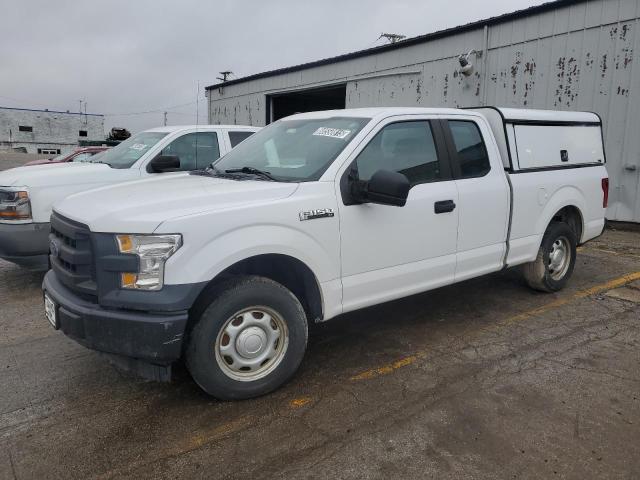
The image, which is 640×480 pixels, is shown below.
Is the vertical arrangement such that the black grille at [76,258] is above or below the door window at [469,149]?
below

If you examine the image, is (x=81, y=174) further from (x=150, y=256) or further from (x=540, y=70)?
(x=540, y=70)

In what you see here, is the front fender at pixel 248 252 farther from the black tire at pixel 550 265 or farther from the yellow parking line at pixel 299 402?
the black tire at pixel 550 265

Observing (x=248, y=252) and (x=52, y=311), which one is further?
(x=52, y=311)

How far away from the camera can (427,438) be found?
2.91 metres

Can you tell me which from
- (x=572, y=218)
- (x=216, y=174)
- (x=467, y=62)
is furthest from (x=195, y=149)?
(x=467, y=62)

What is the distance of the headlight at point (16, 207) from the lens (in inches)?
216

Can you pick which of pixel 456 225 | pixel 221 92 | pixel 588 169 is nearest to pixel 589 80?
pixel 588 169

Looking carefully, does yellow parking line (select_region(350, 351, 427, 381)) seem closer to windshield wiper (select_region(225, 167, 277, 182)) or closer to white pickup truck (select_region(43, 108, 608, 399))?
white pickup truck (select_region(43, 108, 608, 399))

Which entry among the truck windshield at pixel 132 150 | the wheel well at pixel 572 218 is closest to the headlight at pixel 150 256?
the truck windshield at pixel 132 150

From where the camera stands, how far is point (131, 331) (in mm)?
2863

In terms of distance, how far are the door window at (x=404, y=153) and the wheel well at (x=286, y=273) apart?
812 millimetres

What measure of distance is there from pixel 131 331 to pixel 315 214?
132 centimetres

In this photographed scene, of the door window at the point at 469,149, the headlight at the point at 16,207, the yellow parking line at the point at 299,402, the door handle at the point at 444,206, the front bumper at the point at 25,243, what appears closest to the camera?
the yellow parking line at the point at 299,402

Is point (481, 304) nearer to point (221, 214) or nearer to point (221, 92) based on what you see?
point (221, 214)
